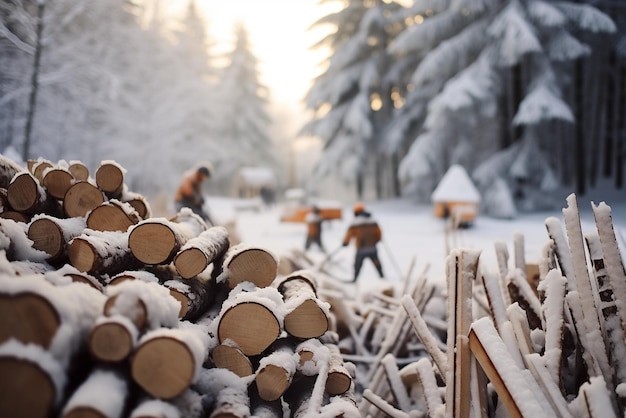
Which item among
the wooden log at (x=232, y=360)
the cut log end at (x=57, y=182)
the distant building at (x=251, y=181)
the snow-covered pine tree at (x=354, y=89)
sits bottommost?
the wooden log at (x=232, y=360)

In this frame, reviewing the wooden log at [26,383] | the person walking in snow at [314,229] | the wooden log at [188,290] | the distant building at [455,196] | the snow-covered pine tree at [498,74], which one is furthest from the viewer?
the snow-covered pine tree at [498,74]

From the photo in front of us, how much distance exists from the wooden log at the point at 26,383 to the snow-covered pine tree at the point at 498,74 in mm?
14439

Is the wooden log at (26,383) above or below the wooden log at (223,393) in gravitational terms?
above

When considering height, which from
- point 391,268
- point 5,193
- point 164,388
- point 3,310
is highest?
point 5,193

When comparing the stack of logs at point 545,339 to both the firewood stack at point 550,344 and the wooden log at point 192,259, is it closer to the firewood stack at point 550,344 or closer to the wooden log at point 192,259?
the firewood stack at point 550,344

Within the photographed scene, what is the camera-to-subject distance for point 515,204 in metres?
14.8

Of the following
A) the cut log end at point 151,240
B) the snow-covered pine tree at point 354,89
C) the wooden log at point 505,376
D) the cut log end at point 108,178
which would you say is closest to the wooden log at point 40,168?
the cut log end at point 108,178

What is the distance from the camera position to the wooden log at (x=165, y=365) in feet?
4.77

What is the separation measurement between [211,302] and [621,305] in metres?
2.29

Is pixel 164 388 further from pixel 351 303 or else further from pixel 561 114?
pixel 561 114

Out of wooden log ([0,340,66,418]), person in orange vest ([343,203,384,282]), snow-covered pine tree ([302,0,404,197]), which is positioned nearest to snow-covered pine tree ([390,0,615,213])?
snow-covered pine tree ([302,0,404,197])

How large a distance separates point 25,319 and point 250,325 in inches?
38.3

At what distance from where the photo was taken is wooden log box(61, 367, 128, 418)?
128cm

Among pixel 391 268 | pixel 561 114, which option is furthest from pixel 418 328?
pixel 561 114
